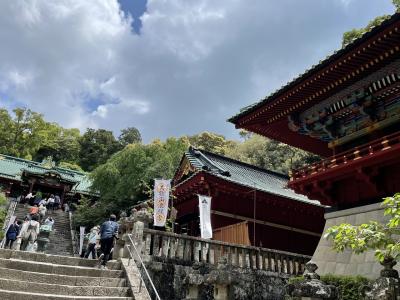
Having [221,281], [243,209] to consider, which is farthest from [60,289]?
[243,209]

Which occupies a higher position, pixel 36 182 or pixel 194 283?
pixel 36 182

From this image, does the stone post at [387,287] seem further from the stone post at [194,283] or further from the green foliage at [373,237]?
the stone post at [194,283]

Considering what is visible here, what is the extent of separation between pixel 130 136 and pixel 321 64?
2342 inches

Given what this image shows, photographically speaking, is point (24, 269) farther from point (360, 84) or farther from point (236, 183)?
point (360, 84)

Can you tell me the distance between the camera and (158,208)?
45.6ft

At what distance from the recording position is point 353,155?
11.3 metres

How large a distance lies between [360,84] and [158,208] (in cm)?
791

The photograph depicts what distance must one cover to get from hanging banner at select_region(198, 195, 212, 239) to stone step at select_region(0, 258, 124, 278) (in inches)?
176

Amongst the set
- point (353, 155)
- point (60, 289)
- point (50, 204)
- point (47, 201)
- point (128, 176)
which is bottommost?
point (60, 289)

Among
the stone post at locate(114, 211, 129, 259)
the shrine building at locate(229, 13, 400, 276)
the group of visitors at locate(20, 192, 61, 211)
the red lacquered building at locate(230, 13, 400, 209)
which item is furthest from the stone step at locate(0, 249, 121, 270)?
the group of visitors at locate(20, 192, 61, 211)

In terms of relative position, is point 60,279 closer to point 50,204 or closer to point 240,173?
point 240,173

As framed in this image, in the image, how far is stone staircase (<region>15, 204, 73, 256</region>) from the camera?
2284 centimetres

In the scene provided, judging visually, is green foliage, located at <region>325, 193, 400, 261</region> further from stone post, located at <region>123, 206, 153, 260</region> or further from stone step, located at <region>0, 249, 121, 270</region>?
stone step, located at <region>0, 249, 121, 270</region>

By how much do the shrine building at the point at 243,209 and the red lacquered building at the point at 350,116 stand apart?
3.05m
